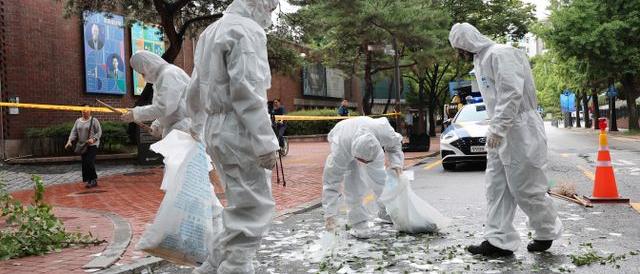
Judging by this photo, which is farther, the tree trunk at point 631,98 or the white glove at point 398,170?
the tree trunk at point 631,98

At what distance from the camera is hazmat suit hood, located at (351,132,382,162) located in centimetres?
548

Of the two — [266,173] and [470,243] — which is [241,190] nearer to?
[266,173]

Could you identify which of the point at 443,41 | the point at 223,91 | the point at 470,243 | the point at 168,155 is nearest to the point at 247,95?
the point at 223,91

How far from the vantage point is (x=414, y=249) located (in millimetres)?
5195

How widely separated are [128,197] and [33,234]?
13.9ft

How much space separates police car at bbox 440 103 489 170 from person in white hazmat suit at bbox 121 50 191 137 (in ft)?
25.4

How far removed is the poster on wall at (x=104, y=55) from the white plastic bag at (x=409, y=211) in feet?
47.3

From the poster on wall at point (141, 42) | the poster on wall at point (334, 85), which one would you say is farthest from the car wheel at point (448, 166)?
the poster on wall at point (334, 85)

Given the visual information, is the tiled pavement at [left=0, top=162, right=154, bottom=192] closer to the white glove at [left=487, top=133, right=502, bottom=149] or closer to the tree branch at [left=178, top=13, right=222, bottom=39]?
the tree branch at [left=178, top=13, right=222, bottom=39]

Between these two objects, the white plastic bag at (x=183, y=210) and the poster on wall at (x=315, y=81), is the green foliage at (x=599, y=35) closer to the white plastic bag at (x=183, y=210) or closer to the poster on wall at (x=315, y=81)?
the poster on wall at (x=315, y=81)

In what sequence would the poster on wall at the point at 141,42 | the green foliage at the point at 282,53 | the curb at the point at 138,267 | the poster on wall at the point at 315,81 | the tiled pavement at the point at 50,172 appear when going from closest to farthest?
the curb at the point at 138,267 < the tiled pavement at the point at 50,172 < the green foliage at the point at 282,53 < the poster on wall at the point at 141,42 < the poster on wall at the point at 315,81

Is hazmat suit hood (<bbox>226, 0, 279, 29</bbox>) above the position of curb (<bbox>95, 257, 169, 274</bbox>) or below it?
above

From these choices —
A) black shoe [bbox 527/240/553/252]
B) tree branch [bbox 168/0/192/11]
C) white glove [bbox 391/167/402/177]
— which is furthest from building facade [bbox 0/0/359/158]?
black shoe [bbox 527/240/553/252]

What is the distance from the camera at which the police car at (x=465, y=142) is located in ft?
40.3
